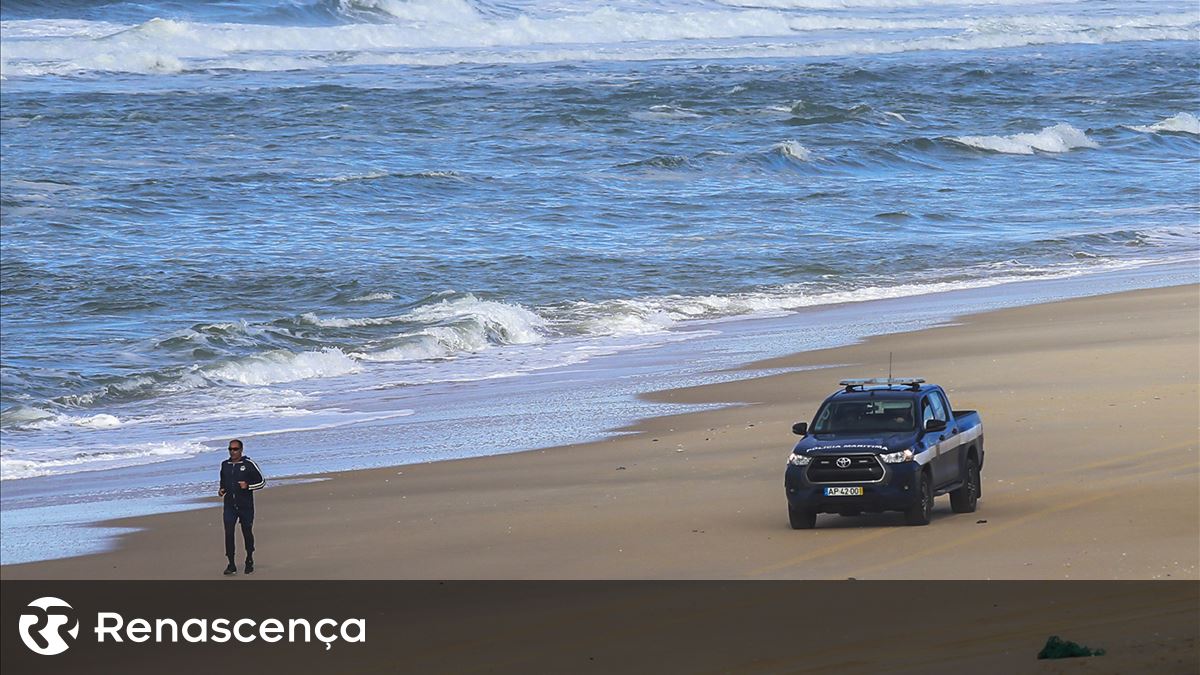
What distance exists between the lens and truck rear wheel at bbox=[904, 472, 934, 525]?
12828 mm

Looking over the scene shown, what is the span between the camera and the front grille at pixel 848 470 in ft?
42.1

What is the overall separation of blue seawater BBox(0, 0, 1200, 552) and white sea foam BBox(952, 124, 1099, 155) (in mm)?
154

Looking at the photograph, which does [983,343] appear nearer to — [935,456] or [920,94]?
[935,456]

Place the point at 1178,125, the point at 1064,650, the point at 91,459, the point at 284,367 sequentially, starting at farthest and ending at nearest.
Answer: the point at 1178,125 < the point at 284,367 < the point at 91,459 < the point at 1064,650

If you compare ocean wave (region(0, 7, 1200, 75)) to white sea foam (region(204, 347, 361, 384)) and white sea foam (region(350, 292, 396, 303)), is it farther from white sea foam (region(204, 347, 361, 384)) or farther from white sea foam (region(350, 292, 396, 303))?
white sea foam (region(204, 347, 361, 384))

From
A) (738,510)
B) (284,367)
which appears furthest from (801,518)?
(284,367)

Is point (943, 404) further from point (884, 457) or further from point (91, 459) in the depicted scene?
point (91, 459)

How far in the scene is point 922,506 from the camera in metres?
12.9

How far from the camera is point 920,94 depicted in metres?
61.2

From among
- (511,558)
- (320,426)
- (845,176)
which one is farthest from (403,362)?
(845,176)

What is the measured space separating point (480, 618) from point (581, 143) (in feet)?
121

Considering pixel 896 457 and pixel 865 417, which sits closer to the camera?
pixel 896 457

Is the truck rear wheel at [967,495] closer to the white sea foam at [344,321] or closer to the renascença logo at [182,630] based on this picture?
the renascença logo at [182,630]

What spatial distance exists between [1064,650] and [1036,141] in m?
42.8
